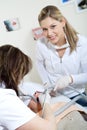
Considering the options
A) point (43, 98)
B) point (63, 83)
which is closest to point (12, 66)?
point (43, 98)

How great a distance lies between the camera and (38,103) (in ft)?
4.42

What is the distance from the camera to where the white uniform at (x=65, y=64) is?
1.54 m

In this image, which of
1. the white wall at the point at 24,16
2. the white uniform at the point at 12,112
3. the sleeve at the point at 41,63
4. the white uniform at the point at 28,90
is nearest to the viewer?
the white uniform at the point at 12,112

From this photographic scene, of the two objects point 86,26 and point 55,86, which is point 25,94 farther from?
point 86,26

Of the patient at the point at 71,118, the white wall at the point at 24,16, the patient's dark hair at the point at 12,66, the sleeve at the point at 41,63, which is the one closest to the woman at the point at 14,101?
the patient's dark hair at the point at 12,66

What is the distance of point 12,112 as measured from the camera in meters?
0.87

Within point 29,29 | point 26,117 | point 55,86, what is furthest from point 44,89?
point 29,29

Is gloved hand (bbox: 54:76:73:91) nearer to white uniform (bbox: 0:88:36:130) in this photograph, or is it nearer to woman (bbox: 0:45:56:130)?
woman (bbox: 0:45:56:130)

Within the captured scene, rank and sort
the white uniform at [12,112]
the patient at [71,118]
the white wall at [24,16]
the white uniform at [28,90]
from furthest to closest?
the white wall at [24,16]
the white uniform at [28,90]
the patient at [71,118]
the white uniform at [12,112]

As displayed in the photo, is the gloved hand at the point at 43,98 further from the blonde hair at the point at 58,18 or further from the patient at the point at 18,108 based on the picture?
the blonde hair at the point at 58,18

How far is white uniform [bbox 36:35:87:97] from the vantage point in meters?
1.54

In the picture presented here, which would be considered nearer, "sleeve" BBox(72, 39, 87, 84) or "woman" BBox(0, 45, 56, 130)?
"woman" BBox(0, 45, 56, 130)

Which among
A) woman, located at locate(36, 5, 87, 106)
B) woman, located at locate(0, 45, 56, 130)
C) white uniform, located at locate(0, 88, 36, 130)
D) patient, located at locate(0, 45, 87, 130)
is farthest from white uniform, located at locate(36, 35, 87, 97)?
white uniform, located at locate(0, 88, 36, 130)

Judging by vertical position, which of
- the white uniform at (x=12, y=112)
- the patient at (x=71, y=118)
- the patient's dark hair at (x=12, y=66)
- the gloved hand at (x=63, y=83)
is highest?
the patient's dark hair at (x=12, y=66)
